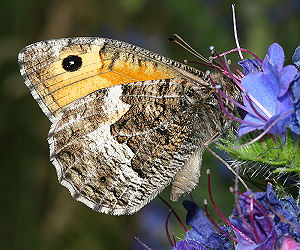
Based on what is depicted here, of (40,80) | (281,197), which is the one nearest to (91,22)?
(40,80)

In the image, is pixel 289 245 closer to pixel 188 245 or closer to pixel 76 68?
pixel 188 245

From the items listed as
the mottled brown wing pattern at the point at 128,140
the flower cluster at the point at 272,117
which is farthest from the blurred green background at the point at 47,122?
the flower cluster at the point at 272,117

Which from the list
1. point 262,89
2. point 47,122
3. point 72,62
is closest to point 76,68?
point 72,62

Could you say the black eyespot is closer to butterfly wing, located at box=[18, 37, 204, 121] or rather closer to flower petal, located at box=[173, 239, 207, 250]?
butterfly wing, located at box=[18, 37, 204, 121]

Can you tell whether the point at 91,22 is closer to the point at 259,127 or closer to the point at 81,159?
the point at 81,159

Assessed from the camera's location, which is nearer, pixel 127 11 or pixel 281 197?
pixel 281 197

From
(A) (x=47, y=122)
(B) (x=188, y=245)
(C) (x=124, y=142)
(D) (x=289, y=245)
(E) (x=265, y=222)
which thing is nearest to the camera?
(D) (x=289, y=245)

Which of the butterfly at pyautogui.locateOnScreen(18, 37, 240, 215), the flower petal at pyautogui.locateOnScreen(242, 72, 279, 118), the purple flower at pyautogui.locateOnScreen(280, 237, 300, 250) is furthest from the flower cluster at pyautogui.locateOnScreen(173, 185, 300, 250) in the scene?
the butterfly at pyautogui.locateOnScreen(18, 37, 240, 215)
